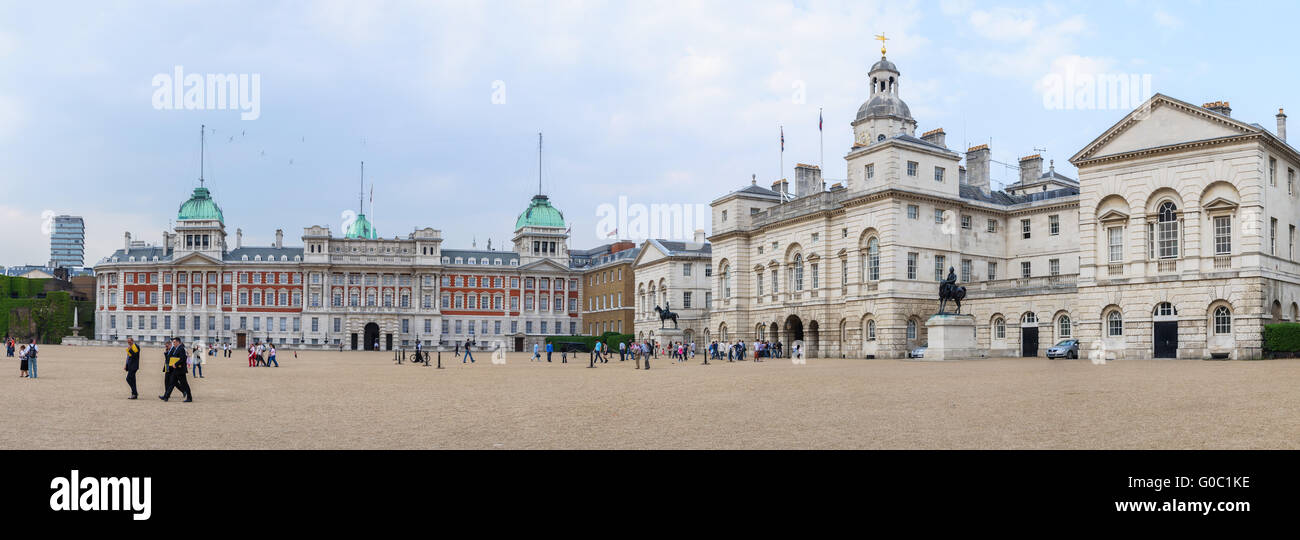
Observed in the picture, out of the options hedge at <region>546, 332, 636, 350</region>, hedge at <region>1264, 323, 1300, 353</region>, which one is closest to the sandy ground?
hedge at <region>1264, 323, 1300, 353</region>

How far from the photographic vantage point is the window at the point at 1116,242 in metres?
45.8

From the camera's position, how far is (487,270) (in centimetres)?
11719

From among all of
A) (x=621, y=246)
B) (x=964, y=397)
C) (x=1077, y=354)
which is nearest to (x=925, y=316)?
(x=1077, y=354)

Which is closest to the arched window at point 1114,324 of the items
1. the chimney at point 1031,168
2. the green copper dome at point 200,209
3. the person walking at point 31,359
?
the chimney at point 1031,168

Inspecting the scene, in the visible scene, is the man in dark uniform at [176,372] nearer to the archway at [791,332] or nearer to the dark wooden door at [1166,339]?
the dark wooden door at [1166,339]

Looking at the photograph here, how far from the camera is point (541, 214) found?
121 meters

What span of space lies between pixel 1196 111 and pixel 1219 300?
831 cm

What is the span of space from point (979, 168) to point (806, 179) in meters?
13.3

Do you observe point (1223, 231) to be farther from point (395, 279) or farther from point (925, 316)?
point (395, 279)

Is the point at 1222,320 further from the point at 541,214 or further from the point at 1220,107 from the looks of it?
the point at 541,214

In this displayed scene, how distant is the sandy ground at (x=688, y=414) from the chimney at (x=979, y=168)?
34.7 metres

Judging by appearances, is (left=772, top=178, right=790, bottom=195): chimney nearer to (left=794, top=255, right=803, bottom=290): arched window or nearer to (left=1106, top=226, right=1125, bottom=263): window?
(left=794, top=255, right=803, bottom=290): arched window

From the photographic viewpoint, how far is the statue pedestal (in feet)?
162
